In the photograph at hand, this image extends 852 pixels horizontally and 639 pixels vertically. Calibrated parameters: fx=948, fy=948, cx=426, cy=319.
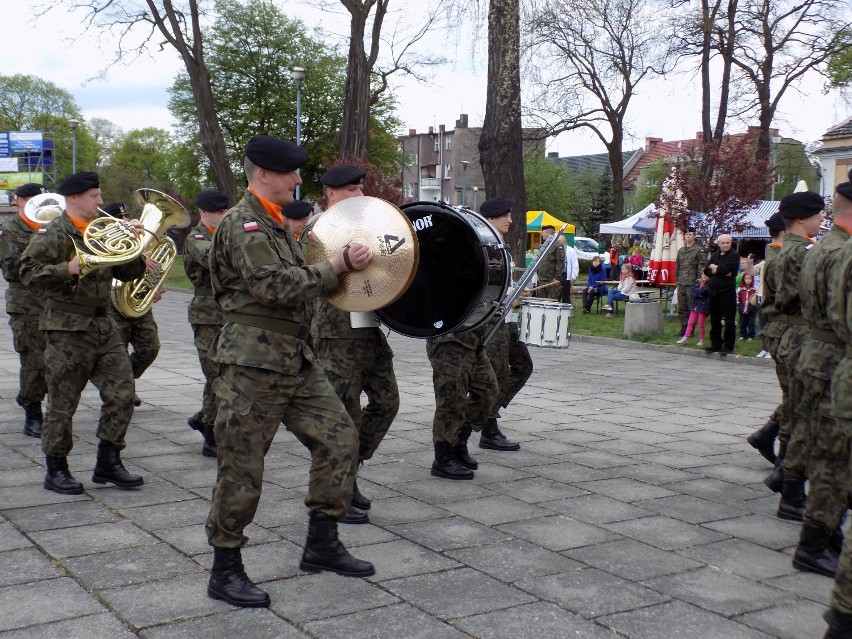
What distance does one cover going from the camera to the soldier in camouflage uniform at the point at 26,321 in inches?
301

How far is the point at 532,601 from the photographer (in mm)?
4203

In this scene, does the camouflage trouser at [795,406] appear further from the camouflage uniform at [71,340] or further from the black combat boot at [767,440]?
the camouflage uniform at [71,340]

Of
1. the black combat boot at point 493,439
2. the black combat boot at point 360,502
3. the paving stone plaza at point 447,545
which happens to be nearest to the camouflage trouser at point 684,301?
the paving stone plaza at point 447,545

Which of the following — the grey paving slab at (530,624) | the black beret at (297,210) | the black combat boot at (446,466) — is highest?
the black beret at (297,210)

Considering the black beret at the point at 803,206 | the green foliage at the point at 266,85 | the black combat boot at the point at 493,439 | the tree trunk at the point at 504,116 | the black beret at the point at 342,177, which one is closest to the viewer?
the black beret at the point at 342,177

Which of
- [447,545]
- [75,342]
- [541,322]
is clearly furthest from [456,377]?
[75,342]

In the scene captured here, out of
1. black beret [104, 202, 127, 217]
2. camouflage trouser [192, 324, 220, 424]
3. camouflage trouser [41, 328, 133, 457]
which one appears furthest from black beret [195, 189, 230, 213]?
camouflage trouser [41, 328, 133, 457]

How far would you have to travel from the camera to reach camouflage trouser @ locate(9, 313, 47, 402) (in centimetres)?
763

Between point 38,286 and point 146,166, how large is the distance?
9498 centimetres

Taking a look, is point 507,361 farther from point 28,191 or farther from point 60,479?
point 28,191

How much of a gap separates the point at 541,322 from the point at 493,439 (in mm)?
1050

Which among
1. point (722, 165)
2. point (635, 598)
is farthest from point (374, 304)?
point (722, 165)

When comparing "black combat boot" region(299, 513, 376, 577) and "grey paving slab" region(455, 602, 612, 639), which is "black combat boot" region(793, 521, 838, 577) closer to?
"grey paving slab" region(455, 602, 612, 639)

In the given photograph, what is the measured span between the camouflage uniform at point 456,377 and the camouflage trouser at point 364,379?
668mm
